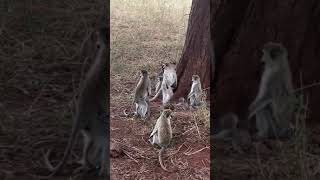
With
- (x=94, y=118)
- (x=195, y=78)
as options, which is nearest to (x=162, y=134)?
(x=94, y=118)

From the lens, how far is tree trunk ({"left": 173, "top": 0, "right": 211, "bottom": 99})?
5996 millimetres

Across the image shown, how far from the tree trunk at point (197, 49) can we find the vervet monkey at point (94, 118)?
2.06 metres

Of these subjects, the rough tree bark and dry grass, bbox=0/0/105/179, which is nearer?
dry grass, bbox=0/0/105/179

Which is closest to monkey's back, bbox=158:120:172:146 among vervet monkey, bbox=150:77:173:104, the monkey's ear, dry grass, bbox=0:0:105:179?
dry grass, bbox=0:0:105:179

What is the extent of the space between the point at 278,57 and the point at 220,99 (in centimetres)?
73

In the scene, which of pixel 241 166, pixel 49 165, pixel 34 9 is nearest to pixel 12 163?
pixel 49 165

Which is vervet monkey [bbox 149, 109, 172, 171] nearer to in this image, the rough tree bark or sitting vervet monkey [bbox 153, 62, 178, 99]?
the rough tree bark

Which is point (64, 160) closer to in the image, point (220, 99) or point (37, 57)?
point (220, 99)

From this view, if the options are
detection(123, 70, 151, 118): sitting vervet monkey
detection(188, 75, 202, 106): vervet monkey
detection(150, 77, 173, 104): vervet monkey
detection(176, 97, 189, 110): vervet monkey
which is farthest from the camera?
detection(150, 77, 173, 104): vervet monkey

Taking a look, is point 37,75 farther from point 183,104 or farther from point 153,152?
point 153,152

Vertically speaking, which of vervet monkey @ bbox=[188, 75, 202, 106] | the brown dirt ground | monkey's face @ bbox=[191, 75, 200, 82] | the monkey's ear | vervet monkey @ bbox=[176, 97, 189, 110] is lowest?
the brown dirt ground

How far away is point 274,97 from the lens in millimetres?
4547

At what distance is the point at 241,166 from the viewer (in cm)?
404

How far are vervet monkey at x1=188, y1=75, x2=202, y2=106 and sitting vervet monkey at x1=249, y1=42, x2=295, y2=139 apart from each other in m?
1.05
